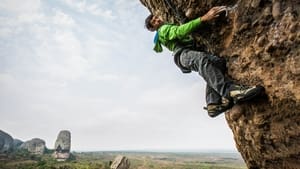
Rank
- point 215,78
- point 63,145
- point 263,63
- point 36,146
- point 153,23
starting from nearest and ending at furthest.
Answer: point 263,63, point 215,78, point 153,23, point 63,145, point 36,146

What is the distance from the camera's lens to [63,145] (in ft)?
515

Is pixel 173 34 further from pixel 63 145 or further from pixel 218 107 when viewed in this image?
pixel 63 145

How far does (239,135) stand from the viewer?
19.8 feet

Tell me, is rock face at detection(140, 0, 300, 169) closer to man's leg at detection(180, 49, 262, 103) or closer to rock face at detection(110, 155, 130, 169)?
man's leg at detection(180, 49, 262, 103)

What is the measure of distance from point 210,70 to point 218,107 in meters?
0.79

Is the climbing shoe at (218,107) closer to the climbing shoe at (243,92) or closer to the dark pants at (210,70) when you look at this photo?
the dark pants at (210,70)

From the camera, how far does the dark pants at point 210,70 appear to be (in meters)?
5.18

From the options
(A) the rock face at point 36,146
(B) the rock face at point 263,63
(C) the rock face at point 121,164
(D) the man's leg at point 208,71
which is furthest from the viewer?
(A) the rock face at point 36,146

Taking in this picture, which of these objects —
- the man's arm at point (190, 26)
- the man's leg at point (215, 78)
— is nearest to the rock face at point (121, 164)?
the man's leg at point (215, 78)

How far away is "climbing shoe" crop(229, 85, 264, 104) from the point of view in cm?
482

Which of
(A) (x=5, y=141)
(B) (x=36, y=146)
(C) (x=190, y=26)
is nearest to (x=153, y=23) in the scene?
(C) (x=190, y=26)

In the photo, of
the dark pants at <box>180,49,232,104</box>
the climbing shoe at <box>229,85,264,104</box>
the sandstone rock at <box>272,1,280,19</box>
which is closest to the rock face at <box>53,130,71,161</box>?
the dark pants at <box>180,49,232,104</box>

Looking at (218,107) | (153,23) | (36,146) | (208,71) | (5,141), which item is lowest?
(218,107)

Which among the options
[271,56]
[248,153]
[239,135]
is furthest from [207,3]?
[248,153]
